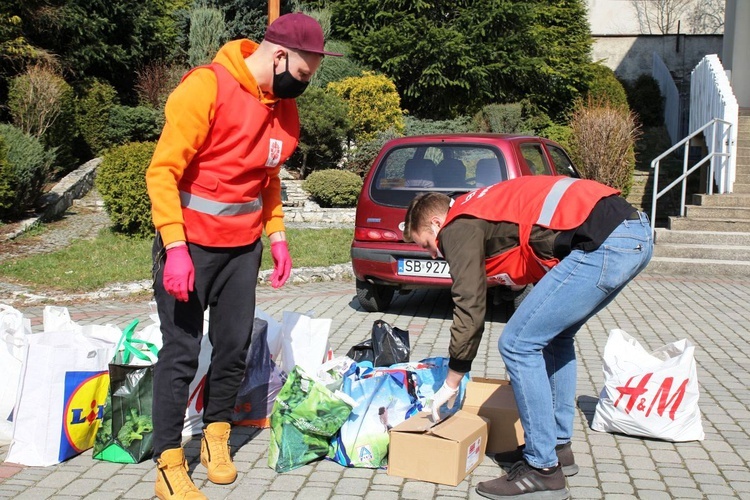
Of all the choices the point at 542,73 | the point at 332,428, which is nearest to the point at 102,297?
the point at 332,428

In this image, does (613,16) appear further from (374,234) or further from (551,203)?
(551,203)

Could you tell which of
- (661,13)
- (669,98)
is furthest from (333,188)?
(661,13)

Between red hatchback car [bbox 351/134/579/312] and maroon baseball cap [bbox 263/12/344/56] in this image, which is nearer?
maroon baseball cap [bbox 263/12/344/56]

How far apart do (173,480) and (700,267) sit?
923 centimetres

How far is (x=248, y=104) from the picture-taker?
3.74m

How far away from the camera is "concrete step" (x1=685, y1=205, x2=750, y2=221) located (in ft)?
40.6

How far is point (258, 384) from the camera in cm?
473

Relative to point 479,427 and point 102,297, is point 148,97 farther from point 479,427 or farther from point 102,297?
point 479,427

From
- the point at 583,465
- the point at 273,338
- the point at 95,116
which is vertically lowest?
the point at 583,465

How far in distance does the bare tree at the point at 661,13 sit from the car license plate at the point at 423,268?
25.9 metres

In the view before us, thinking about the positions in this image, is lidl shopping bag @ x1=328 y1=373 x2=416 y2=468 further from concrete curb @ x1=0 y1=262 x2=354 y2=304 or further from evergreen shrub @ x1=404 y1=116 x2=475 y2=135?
evergreen shrub @ x1=404 y1=116 x2=475 y2=135

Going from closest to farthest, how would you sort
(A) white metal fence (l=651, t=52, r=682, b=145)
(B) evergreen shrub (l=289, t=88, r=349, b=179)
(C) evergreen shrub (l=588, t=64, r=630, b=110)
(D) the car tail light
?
(D) the car tail light < (B) evergreen shrub (l=289, t=88, r=349, b=179) < (A) white metal fence (l=651, t=52, r=682, b=145) < (C) evergreen shrub (l=588, t=64, r=630, b=110)

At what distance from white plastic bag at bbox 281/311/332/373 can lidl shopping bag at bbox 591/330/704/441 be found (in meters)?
1.66

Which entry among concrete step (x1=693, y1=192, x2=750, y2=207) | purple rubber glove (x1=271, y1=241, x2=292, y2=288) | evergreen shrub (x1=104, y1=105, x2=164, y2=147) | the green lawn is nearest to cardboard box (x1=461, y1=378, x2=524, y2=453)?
purple rubber glove (x1=271, y1=241, x2=292, y2=288)
